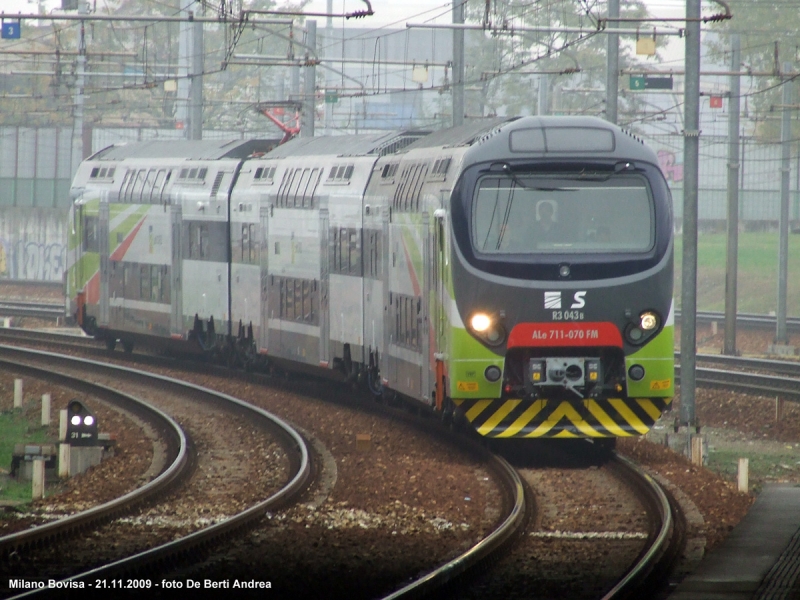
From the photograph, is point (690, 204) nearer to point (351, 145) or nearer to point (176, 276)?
point (351, 145)

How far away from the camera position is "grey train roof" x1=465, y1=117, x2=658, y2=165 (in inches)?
572

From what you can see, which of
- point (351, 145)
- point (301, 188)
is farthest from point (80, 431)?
point (351, 145)

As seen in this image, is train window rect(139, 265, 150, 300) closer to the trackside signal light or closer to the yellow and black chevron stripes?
the trackside signal light

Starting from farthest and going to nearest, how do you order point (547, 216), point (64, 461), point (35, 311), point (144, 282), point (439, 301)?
point (35, 311)
point (144, 282)
point (64, 461)
point (439, 301)
point (547, 216)

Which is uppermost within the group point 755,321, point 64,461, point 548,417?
point 548,417

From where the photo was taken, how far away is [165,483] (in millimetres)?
13969

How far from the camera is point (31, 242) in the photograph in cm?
5594

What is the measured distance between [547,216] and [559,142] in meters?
0.76

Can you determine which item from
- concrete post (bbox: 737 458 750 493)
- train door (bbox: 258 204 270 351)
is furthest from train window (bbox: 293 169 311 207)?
concrete post (bbox: 737 458 750 493)

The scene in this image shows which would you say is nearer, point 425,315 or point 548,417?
point 548,417

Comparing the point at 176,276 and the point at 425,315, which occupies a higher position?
the point at 176,276

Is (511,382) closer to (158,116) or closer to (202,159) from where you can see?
(202,159)

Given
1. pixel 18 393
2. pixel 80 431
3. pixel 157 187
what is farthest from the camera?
pixel 157 187

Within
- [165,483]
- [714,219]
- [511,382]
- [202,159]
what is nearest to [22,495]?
[165,483]
